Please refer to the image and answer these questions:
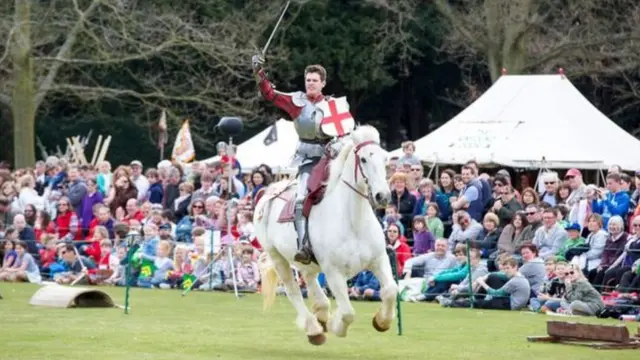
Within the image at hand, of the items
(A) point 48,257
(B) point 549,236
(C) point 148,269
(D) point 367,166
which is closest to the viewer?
(D) point 367,166


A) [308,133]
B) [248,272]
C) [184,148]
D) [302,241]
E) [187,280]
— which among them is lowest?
[187,280]

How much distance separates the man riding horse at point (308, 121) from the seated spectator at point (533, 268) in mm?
5808

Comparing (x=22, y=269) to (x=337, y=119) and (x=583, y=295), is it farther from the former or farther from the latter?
(x=337, y=119)

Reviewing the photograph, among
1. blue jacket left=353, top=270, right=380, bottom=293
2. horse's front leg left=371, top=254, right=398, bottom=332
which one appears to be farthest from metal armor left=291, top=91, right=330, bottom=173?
blue jacket left=353, top=270, right=380, bottom=293

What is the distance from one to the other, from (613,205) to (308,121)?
23.4ft

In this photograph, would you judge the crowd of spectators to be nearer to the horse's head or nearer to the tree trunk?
the horse's head

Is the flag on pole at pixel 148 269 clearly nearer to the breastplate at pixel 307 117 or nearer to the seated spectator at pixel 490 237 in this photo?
the seated spectator at pixel 490 237

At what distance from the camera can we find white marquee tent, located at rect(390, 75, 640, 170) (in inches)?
1031

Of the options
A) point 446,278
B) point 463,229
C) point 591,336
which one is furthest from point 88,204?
point 591,336

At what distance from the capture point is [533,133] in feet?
87.7

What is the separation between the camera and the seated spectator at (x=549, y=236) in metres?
19.8

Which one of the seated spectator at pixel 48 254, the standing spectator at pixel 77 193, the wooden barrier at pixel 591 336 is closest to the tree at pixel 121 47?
the standing spectator at pixel 77 193

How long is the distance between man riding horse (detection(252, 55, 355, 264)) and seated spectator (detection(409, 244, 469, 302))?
6079mm

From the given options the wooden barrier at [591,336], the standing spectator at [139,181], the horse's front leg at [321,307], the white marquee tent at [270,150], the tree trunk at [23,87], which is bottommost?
the wooden barrier at [591,336]
